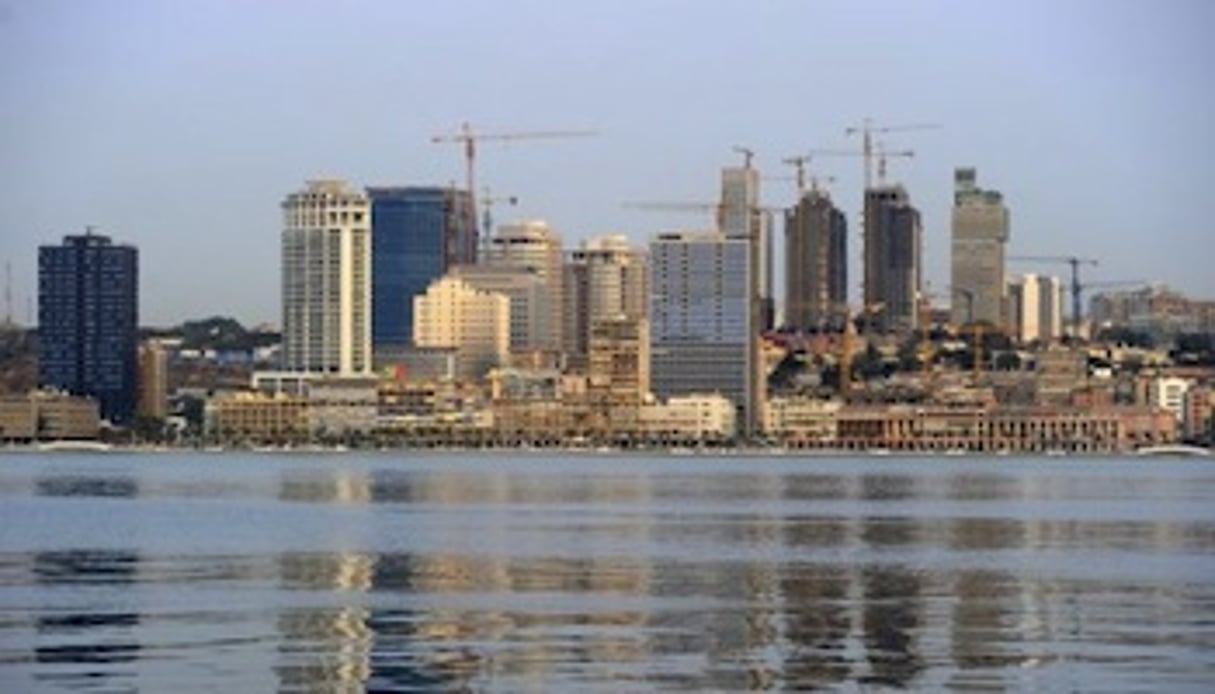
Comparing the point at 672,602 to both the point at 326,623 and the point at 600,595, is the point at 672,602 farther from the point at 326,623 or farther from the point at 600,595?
the point at 326,623

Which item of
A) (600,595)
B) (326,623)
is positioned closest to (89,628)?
(326,623)

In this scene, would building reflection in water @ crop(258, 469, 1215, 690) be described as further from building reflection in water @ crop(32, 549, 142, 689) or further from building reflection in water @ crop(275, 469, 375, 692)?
building reflection in water @ crop(32, 549, 142, 689)

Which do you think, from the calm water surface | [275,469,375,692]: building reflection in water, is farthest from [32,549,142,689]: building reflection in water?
[275,469,375,692]: building reflection in water

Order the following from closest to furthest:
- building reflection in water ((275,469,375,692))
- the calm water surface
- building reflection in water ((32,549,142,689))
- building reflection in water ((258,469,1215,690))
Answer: building reflection in water ((275,469,375,692)), building reflection in water ((32,549,142,689)), the calm water surface, building reflection in water ((258,469,1215,690))

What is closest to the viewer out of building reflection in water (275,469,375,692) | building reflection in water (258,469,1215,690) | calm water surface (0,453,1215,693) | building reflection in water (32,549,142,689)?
building reflection in water (275,469,375,692)

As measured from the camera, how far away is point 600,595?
4097 cm

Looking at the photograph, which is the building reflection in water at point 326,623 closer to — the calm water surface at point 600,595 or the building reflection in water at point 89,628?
the calm water surface at point 600,595

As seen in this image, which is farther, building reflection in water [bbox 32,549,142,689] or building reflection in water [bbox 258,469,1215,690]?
building reflection in water [bbox 258,469,1215,690]

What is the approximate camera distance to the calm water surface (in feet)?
98.6

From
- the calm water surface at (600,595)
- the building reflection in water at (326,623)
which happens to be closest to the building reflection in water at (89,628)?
the calm water surface at (600,595)

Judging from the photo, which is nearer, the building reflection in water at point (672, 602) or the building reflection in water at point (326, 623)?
the building reflection in water at point (326, 623)

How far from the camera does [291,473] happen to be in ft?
436

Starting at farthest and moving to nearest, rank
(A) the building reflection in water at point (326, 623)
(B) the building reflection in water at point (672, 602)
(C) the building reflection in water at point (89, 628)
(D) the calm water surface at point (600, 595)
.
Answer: (B) the building reflection in water at point (672, 602)
(D) the calm water surface at point (600, 595)
(C) the building reflection in water at point (89, 628)
(A) the building reflection in water at point (326, 623)

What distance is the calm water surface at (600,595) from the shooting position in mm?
30062
